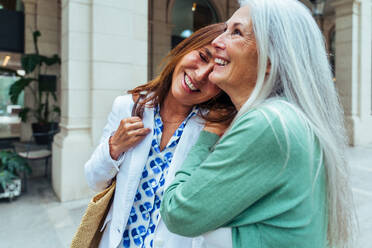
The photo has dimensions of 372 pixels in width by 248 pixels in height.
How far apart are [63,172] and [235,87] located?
3893mm

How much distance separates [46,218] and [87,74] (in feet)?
7.36

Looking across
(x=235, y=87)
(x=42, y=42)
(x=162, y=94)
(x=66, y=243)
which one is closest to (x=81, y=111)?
(x=66, y=243)

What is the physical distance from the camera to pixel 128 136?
4.18ft

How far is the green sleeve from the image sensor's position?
0.75 metres

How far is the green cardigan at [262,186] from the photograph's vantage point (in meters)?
0.75

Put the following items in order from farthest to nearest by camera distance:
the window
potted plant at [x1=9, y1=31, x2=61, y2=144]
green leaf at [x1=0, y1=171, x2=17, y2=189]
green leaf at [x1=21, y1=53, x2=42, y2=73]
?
the window, potted plant at [x1=9, y1=31, x2=61, y2=144], green leaf at [x1=21, y1=53, x2=42, y2=73], green leaf at [x1=0, y1=171, x2=17, y2=189]

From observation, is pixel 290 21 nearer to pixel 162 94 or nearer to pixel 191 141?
pixel 191 141

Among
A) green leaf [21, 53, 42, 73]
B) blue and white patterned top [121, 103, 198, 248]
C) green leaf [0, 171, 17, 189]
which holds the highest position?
green leaf [21, 53, 42, 73]

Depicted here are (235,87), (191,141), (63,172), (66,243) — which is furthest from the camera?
(63,172)

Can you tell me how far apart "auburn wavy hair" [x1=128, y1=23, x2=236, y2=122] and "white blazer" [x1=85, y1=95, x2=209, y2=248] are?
6 cm

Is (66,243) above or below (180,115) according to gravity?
below

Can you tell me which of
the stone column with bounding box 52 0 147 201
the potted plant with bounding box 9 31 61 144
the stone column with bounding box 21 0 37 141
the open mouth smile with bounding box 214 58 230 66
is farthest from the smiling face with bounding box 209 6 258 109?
the stone column with bounding box 21 0 37 141

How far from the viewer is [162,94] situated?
1428 millimetres

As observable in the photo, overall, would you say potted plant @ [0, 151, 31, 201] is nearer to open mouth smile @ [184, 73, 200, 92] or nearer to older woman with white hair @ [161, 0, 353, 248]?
open mouth smile @ [184, 73, 200, 92]
